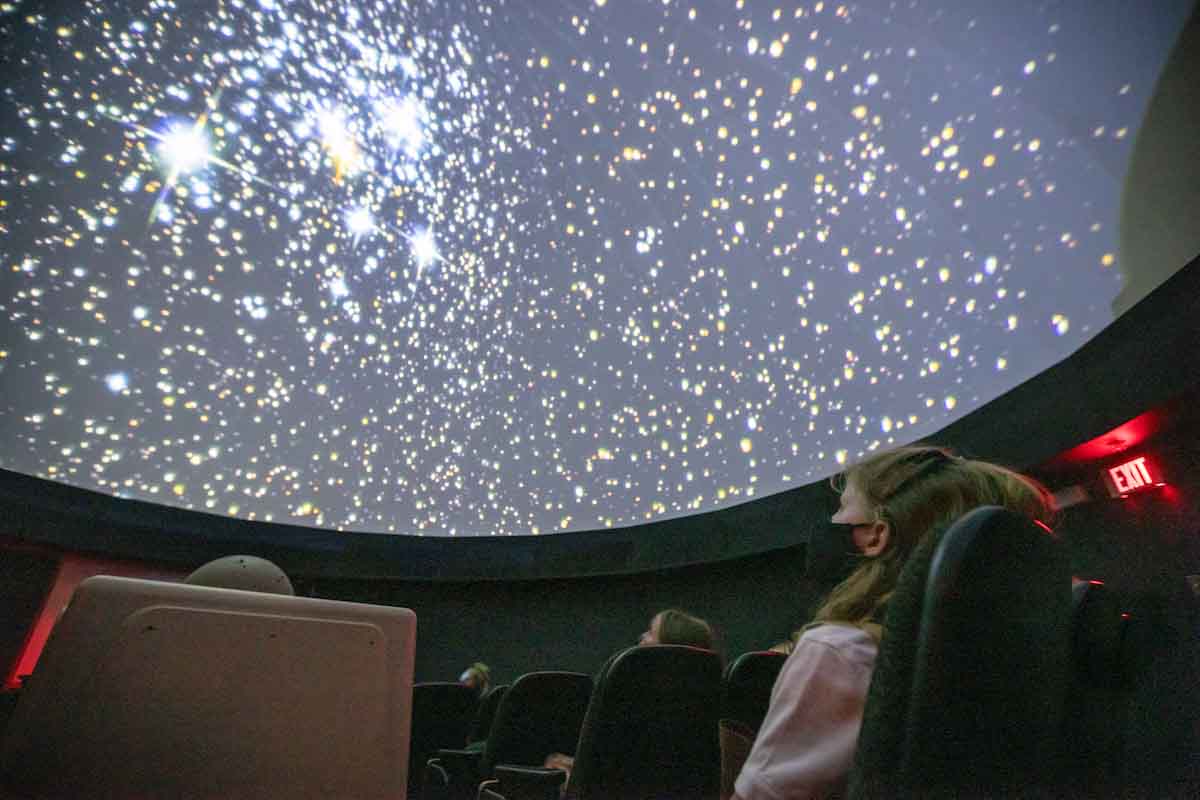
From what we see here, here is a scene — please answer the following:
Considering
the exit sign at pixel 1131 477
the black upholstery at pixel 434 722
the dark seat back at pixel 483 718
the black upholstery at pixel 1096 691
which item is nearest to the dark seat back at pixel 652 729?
the black upholstery at pixel 1096 691

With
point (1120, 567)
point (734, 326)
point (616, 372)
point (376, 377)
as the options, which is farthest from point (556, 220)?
point (1120, 567)

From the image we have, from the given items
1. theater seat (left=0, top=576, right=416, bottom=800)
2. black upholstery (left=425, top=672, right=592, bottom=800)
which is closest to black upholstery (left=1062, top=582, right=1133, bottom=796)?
theater seat (left=0, top=576, right=416, bottom=800)

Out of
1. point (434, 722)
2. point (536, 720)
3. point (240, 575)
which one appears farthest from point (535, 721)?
point (240, 575)

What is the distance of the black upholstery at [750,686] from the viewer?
5.95ft

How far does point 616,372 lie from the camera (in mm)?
7027

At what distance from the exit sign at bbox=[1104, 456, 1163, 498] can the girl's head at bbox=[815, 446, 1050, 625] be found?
10.2ft

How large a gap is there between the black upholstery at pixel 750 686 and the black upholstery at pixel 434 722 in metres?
2.16

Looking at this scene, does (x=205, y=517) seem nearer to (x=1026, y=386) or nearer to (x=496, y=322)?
(x=496, y=322)

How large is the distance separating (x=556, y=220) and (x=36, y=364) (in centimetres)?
499

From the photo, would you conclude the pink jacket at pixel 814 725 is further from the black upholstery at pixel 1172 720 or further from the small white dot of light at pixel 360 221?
the small white dot of light at pixel 360 221

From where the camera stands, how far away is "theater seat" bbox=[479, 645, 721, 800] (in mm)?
1454

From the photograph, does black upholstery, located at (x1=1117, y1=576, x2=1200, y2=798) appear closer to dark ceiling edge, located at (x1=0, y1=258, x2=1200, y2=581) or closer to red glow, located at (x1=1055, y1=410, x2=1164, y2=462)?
red glow, located at (x1=1055, y1=410, x2=1164, y2=462)

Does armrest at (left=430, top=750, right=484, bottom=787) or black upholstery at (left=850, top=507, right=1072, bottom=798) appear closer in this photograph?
black upholstery at (left=850, top=507, right=1072, bottom=798)

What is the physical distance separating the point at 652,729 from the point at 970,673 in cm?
123
